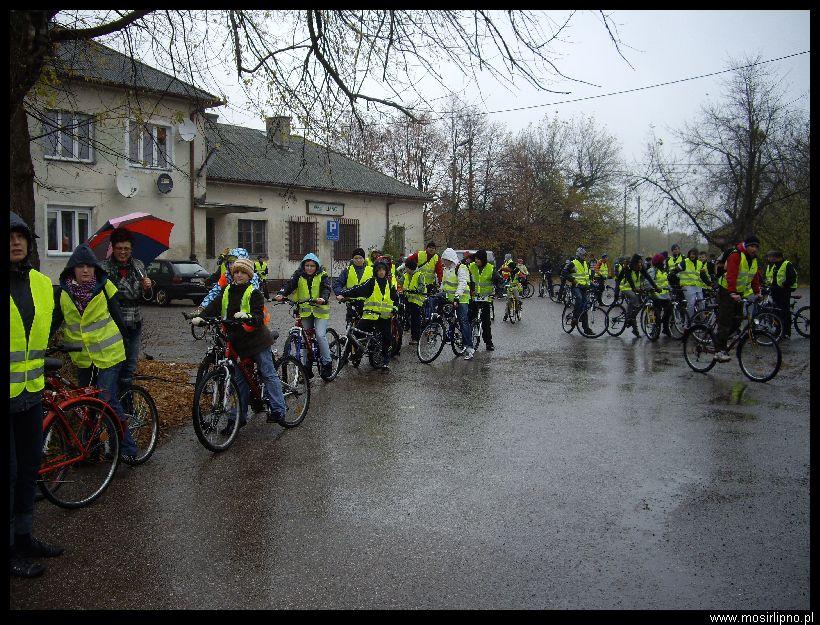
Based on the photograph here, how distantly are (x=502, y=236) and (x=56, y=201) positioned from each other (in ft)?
103

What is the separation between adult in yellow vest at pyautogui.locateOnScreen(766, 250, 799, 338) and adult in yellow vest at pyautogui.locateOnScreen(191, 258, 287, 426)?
498 inches

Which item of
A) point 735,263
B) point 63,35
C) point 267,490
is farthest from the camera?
point 735,263

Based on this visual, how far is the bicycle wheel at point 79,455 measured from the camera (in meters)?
5.07

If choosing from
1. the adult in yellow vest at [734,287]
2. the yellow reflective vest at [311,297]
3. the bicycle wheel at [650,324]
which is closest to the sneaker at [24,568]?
the yellow reflective vest at [311,297]

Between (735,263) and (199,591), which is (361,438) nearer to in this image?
(199,591)

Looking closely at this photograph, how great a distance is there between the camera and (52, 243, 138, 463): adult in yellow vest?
18.8ft

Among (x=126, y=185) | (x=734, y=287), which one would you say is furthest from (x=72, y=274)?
(x=126, y=185)

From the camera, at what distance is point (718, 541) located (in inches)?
180

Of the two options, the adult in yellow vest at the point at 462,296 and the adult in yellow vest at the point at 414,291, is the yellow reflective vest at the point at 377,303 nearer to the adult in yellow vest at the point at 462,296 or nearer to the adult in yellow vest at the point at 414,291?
the adult in yellow vest at the point at 462,296

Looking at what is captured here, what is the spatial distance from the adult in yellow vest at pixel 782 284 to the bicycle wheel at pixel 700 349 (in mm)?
5162

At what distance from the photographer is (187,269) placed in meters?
25.9

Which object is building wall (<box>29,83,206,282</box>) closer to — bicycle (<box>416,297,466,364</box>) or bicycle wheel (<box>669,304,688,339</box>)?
bicycle (<box>416,297,466,364</box>)

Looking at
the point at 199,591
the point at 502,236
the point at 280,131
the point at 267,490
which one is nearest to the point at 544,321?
the point at 280,131

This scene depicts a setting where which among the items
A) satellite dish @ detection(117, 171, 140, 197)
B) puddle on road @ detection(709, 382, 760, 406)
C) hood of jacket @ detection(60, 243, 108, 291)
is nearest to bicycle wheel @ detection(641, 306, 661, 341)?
puddle on road @ detection(709, 382, 760, 406)
